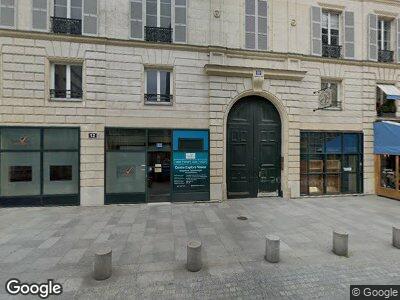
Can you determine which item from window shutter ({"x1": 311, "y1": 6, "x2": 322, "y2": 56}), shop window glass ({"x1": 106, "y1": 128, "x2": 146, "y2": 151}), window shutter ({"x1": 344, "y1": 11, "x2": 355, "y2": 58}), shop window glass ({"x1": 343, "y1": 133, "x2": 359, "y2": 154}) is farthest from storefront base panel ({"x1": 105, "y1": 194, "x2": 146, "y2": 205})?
window shutter ({"x1": 344, "y1": 11, "x2": 355, "y2": 58})

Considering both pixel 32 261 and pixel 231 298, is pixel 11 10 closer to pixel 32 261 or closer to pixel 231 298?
pixel 32 261

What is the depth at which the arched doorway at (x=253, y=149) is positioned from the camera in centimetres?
1059

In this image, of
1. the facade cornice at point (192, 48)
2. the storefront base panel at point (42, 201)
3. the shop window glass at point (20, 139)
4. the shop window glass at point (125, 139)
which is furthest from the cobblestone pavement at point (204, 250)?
the facade cornice at point (192, 48)

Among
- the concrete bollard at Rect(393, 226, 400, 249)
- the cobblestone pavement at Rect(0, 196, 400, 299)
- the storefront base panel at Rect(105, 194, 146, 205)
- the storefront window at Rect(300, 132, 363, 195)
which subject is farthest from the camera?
the storefront window at Rect(300, 132, 363, 195)

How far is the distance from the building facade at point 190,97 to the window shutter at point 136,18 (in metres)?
0.05

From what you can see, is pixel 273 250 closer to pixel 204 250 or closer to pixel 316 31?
pixel 204 250

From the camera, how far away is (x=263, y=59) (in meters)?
10.4

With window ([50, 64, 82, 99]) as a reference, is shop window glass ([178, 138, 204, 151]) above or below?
below

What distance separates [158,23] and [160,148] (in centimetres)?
505

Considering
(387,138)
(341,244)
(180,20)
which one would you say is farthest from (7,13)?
(387,138)

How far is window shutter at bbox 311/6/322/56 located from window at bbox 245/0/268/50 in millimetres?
2239

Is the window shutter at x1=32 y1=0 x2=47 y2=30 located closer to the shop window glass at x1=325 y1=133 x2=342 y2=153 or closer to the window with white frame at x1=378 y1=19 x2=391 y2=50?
the shop window glass at x1=325 y1=133 x2=342 y2=153

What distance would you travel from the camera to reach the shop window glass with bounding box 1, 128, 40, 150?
8.79 m

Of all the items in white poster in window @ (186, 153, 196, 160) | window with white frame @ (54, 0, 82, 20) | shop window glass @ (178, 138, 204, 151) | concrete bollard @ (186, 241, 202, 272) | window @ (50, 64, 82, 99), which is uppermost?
window with white frame @ (54, 0, 82, 20)
